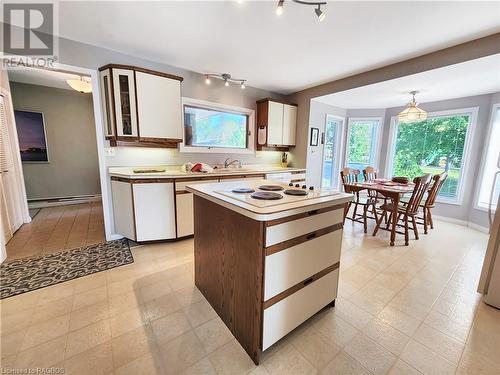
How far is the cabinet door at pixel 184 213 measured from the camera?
284 cm

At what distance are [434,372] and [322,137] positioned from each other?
13.3 ft

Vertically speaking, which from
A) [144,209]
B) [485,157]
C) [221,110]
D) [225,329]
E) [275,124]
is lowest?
[225,329]

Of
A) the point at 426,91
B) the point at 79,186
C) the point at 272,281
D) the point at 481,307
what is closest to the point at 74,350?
the point at 272,281

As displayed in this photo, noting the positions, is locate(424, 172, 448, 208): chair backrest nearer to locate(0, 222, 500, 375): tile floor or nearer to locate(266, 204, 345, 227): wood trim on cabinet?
locate(0, 222, 500, 375): tile floor

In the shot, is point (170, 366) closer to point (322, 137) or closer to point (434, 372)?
point (434, 372)

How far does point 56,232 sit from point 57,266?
3.95ft

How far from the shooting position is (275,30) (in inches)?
84.0

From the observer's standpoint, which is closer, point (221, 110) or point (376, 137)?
point (221, 110)

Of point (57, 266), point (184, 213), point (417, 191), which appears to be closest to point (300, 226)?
point (184, 213)

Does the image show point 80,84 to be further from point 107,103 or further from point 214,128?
point 214,128

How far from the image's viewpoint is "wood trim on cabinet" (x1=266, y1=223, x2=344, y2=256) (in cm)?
119

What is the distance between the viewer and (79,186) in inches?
188

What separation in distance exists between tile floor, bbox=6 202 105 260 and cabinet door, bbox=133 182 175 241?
2.38 feet

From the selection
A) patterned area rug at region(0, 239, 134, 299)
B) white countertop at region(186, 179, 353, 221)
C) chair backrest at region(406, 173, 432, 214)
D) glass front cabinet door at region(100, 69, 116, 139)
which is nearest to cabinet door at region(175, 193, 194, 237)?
patterned area rug at region(0, 239, 134, 299)
